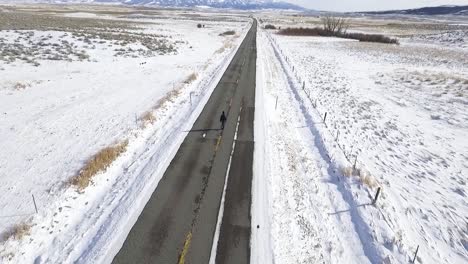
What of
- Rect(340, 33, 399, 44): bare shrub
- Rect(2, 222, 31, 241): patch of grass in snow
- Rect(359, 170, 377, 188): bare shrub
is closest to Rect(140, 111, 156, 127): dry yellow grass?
Rect(2, 222, 31, 241): patch of grass in snow

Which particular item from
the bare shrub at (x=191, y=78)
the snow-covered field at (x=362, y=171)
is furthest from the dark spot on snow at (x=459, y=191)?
the bare shrub at (x=191, y=78)

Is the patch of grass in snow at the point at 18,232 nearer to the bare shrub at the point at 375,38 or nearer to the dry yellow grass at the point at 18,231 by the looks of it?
the dry yellow grass at the point at 18,231

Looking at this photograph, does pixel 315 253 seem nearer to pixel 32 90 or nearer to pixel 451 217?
pixel 451 217

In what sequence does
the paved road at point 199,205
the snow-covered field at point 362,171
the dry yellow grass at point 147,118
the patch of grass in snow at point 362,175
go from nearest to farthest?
1. the paved road at point 199,205
2. the snow-covered field at point 362,171
3. the patch of grass in snow at point 362,175
4. the dry yellow grass at point 147,118

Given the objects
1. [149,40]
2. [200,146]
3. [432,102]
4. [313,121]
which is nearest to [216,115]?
[200,146]

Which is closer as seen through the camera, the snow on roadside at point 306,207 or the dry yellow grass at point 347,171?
the snow on roadside at point 306,207

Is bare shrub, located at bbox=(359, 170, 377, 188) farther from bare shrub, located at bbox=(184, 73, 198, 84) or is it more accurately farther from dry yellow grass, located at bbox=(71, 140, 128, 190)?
bare shrub, located at bbox=(184, 73, 198, 84)

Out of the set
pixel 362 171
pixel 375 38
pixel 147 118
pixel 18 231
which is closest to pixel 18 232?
pixel 18 231
